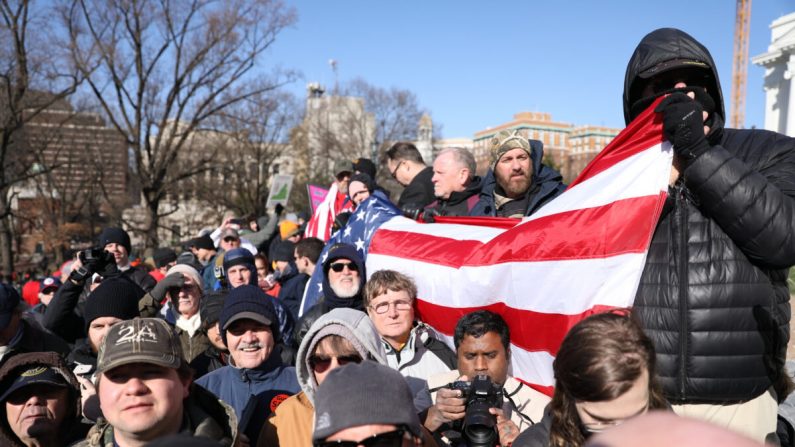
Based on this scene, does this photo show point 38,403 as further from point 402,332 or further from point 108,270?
point 108,270

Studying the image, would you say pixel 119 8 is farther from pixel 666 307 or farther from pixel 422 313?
pixel 666 307

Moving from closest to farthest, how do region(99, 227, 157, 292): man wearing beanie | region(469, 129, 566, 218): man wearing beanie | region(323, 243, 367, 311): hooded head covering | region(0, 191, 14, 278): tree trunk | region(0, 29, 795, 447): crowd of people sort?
1. region(0, 29, 795, 447): crowd of people
2. region(469, 129, 566, 218): man wearing beanie
3. region(323, 243, 367, 311): hooded head covering
4. region(99, 227, 157, 292): man wearing beanie
5. region(0, 191, 14, 278): tree trunk

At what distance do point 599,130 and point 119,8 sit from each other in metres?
110

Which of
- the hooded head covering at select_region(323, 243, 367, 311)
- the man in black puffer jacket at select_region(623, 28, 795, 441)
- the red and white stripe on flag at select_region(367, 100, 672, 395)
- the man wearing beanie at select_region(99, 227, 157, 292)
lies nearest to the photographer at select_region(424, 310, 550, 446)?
the red and white stripe on flag at select_region(367, 100, 672, 395)

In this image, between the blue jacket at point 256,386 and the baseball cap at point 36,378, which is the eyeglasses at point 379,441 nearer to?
the blue jacket at point 256,386

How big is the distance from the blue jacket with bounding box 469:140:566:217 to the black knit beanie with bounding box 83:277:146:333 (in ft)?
7.88

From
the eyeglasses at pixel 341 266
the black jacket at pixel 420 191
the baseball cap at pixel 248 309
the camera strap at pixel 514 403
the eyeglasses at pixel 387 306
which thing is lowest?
the camera strap at pixel 514 403

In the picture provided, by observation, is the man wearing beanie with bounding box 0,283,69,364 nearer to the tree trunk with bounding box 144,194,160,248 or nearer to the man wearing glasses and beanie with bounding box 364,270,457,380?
the man wearing glasses and beanie with bounding box 364,270,457,380

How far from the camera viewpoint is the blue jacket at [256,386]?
10.6ft

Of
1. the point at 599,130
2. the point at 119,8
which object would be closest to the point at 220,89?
the point at 119,8

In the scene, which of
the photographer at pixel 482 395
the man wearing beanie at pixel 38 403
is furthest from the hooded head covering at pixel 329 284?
the man wearing beanie at pixel 38 403

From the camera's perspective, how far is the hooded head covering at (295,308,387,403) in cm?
273

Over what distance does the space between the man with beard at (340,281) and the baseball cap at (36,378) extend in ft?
5.91

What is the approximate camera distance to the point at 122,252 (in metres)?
5.96
